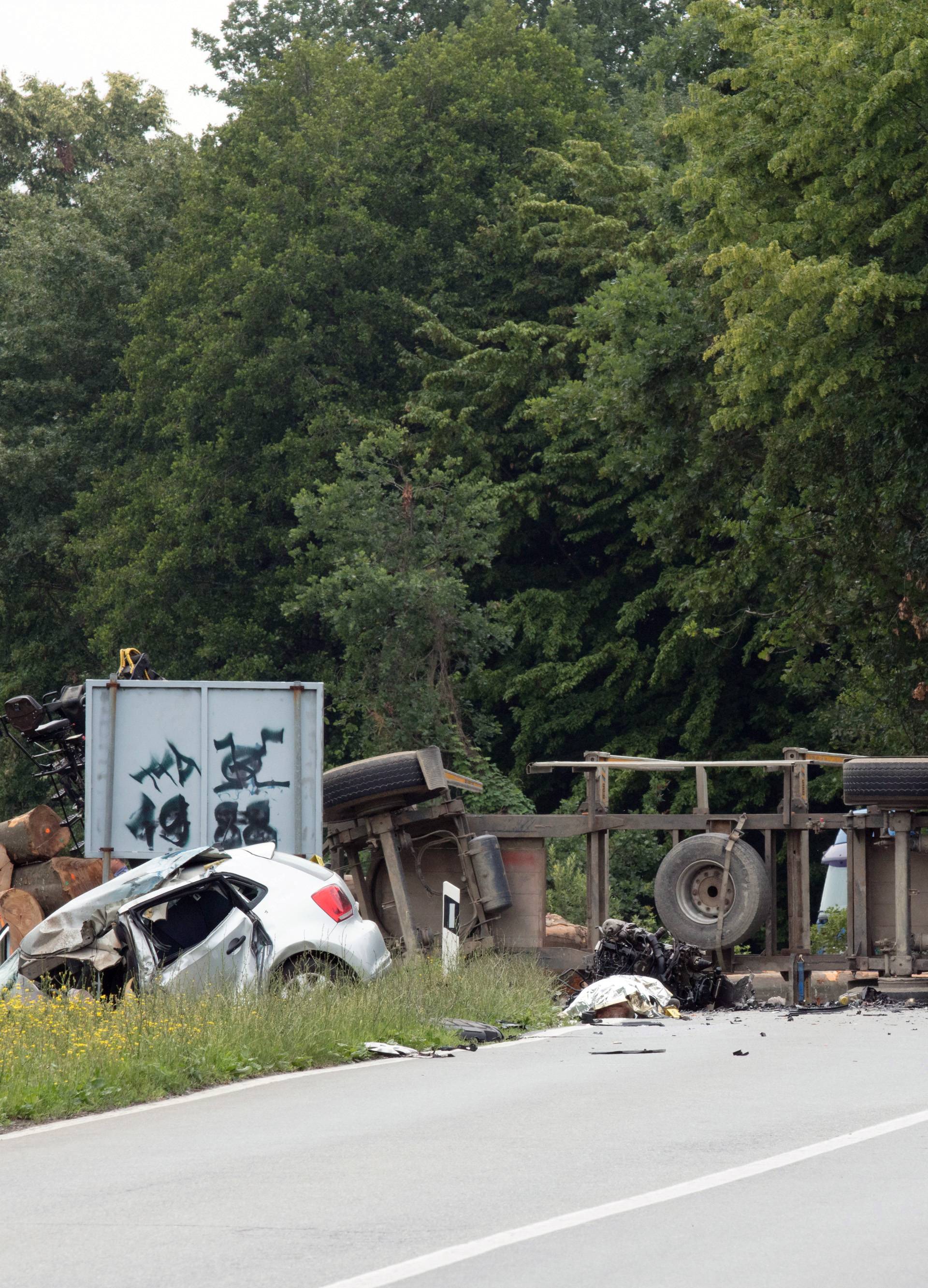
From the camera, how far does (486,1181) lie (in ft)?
23.9

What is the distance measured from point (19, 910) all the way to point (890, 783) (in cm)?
870

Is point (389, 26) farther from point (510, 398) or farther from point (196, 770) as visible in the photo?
point (196, 770)

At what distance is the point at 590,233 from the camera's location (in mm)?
35781

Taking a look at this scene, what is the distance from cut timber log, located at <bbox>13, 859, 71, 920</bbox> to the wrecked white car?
5013 mm

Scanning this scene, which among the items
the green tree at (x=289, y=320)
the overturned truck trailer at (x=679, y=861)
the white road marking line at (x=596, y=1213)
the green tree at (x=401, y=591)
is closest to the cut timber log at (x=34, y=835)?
the overturned truck trailer at (x=679, y=861)

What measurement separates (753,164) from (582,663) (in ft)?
39.5

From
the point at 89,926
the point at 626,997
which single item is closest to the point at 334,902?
the point at 89,926

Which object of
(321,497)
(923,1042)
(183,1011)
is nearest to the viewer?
(183,1011)

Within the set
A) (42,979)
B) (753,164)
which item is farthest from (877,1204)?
(753,164)

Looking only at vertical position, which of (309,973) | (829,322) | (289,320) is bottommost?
(309,973)

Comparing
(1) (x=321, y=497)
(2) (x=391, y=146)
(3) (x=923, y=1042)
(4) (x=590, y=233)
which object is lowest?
(3) (x=923, y=1042)

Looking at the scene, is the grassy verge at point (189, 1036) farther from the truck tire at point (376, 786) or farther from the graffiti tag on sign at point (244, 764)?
the graffiti tag on sign at point (244, 764)

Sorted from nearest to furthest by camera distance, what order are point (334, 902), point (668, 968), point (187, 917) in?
point (334, 902), point (187, 917), point (668, 968)

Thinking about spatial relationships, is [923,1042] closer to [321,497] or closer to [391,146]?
[321,497]
